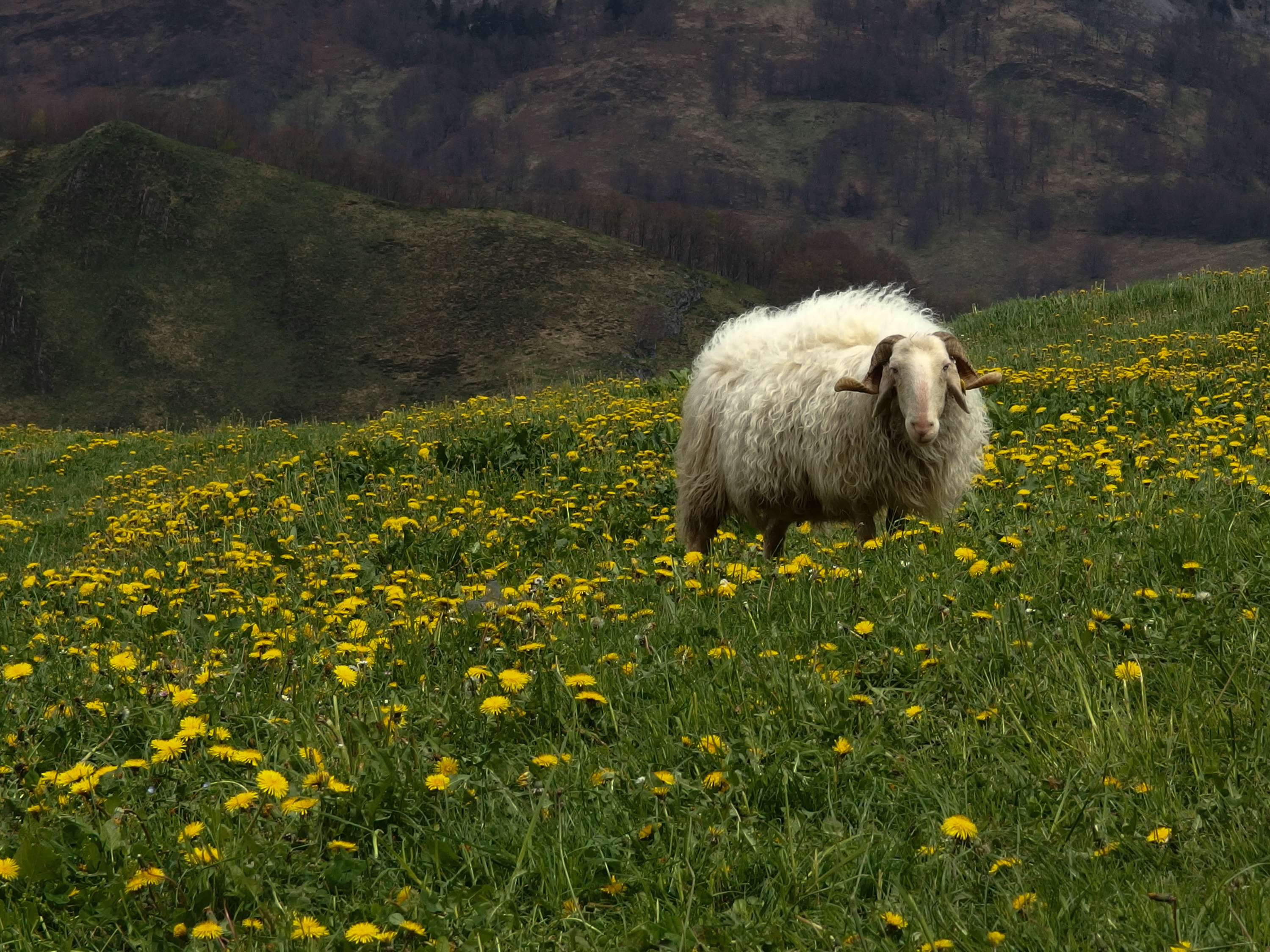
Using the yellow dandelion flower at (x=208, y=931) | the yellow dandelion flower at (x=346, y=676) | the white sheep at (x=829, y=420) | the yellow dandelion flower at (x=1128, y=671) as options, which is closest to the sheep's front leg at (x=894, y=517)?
the white sheep at (x=829, y=420)

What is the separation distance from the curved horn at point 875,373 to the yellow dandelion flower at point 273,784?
4.72 meters

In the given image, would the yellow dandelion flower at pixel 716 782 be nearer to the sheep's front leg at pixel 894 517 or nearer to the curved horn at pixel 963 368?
the sheep's front leg at pixel 894 517

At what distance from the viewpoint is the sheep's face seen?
21.3 feet

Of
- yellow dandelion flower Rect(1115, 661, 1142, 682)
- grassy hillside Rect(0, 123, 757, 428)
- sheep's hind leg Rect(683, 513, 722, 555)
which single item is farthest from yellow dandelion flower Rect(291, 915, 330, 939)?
grassy hillside Rect(0, 123, 757, 428)

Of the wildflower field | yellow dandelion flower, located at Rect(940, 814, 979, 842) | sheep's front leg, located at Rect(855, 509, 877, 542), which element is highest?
yellow dandelion flower, located at Rect(940, 814, 979, 842)

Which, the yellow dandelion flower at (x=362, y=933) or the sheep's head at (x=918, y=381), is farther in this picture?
the sheep's head at (x=918, y=381)

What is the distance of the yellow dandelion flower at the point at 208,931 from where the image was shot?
2.57 meters

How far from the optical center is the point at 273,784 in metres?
2.98

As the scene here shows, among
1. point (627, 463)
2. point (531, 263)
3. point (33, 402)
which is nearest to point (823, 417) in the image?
point (627, 463)

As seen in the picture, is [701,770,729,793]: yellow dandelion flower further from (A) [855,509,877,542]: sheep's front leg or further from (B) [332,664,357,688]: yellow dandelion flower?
(A) [855,509,877,542]: sheep's front leg

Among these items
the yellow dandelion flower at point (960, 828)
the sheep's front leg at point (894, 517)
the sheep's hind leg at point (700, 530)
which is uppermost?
the yellow dandelion flower at point (960, 828)

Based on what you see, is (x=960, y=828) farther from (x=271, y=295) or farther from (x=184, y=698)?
(x=271, y=295)

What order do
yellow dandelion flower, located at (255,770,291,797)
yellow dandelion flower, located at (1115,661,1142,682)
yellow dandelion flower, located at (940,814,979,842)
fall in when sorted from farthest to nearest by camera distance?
yellow dandelion flower, located at (1115,661,1142,682), yellow dandelion flower, located at (255,770,291,797), yellow dandelion flower, located at (940,814,979,842)

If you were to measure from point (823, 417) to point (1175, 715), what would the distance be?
422cm
